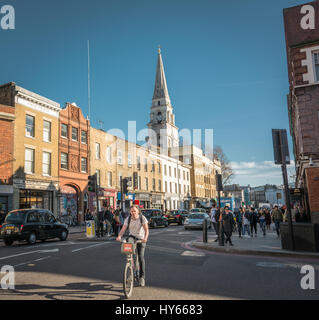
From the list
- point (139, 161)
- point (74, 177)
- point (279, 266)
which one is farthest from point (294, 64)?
point (139, 161)

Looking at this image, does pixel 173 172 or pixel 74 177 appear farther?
pixel 173 172

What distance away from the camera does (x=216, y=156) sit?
66.9 meters

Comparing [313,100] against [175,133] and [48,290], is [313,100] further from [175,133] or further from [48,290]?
[175,133]

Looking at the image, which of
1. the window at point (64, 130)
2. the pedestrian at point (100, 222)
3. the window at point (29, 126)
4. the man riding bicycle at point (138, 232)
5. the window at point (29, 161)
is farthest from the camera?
the window at point (64, 130)

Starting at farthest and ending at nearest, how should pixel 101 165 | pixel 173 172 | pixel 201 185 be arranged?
1. pixel 201 185
2. pixel 173 172
3. pixel 101 165

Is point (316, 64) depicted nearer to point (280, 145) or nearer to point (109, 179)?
point (280, 145)

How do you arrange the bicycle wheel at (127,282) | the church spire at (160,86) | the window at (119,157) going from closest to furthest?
the bicycle wheel at (127,282) < the window at (119,157) < the church spire at (160,86)

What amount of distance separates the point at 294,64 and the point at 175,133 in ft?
224

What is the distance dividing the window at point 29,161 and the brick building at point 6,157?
70.4 inches

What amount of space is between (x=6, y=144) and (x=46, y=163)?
196 inches

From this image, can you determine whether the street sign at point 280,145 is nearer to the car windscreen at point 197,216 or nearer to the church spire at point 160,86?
the car windscreen at point 197,216

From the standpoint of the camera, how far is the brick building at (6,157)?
1009 inches

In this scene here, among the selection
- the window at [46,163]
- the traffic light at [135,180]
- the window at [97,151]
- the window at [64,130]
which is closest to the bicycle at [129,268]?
the window at [46,163]

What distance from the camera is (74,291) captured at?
6.21m
